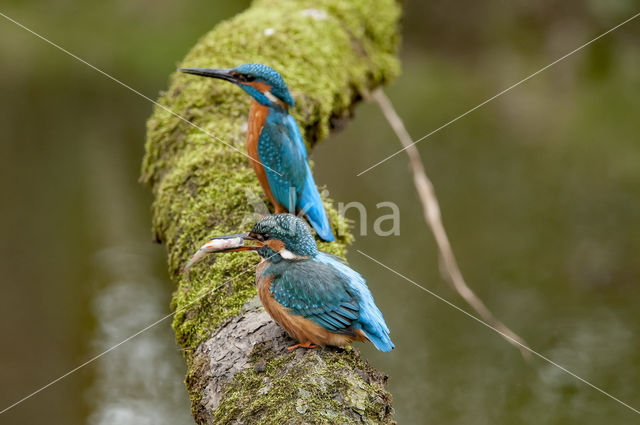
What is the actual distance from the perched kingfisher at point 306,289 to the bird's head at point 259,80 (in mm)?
988

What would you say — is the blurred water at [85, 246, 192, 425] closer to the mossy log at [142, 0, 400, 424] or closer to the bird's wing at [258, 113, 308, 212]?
the mossy log at [142, 0, 400, 424]

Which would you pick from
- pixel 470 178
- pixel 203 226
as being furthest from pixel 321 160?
pixel 203 226

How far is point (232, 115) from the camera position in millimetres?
4062

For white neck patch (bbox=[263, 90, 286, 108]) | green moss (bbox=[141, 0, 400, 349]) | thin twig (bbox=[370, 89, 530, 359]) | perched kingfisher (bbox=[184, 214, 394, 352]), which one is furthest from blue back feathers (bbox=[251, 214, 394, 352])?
white neck patch (bbox=[263, 90, 286, 108])

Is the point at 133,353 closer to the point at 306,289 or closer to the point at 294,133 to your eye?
the point at 294,133

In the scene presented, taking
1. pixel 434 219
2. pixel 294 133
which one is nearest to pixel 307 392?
pixel 434 219

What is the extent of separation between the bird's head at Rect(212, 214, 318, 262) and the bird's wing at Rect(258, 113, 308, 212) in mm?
666

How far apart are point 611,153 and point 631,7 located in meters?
4.72

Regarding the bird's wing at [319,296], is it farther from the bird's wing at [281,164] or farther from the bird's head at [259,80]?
the bird's head at [259,80]

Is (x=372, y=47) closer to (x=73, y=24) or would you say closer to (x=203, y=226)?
(x=203, y=226)

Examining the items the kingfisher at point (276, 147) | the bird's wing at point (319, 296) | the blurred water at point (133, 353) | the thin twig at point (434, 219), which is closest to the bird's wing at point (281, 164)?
the kingfisher at point (276, 147)

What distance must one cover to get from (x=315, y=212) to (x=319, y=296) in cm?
91

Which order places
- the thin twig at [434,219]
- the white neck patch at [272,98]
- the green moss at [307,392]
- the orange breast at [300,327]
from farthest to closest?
the white neck patch at [272,98] < the thin twig at [434,219] < the orange breast at [300,327] < the green moss at [307,392]

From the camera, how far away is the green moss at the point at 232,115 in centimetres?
293
